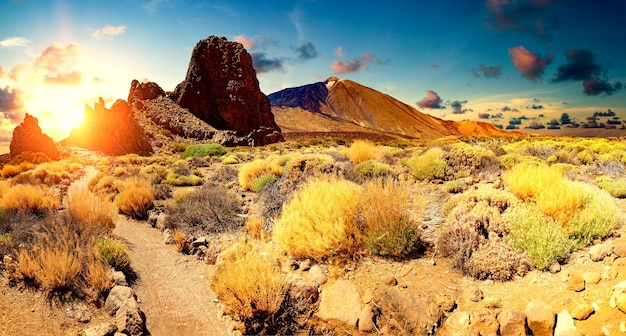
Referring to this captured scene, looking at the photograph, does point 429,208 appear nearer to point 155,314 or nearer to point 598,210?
point 598,210

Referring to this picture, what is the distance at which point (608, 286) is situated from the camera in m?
3.55

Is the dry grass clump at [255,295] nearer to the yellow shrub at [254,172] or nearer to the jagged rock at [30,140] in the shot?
the yellow shrub at [254,172]

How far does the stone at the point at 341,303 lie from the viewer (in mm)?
4137

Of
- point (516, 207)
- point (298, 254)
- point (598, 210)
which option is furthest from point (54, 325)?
point (598, 210)

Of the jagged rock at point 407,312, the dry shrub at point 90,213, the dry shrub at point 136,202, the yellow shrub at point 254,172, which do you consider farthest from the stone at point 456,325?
the yellow shrub at point 254,172

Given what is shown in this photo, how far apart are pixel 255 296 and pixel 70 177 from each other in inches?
685

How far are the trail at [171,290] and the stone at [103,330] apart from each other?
17.9 inches

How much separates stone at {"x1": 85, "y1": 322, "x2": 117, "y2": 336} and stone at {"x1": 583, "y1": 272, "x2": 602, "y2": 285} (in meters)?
5.97

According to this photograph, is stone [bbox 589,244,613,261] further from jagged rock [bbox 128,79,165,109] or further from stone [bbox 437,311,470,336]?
jagged rock [bbox 128,79,165,109]

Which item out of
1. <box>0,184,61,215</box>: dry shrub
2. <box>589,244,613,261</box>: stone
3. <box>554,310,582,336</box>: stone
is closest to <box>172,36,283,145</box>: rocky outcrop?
<box>0,184,61,215</box>: dry shrub

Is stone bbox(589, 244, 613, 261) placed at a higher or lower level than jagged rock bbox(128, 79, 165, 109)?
lower

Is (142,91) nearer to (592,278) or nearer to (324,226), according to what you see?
(324,226)

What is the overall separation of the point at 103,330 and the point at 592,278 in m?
6.09

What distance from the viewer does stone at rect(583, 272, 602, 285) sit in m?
3.66
